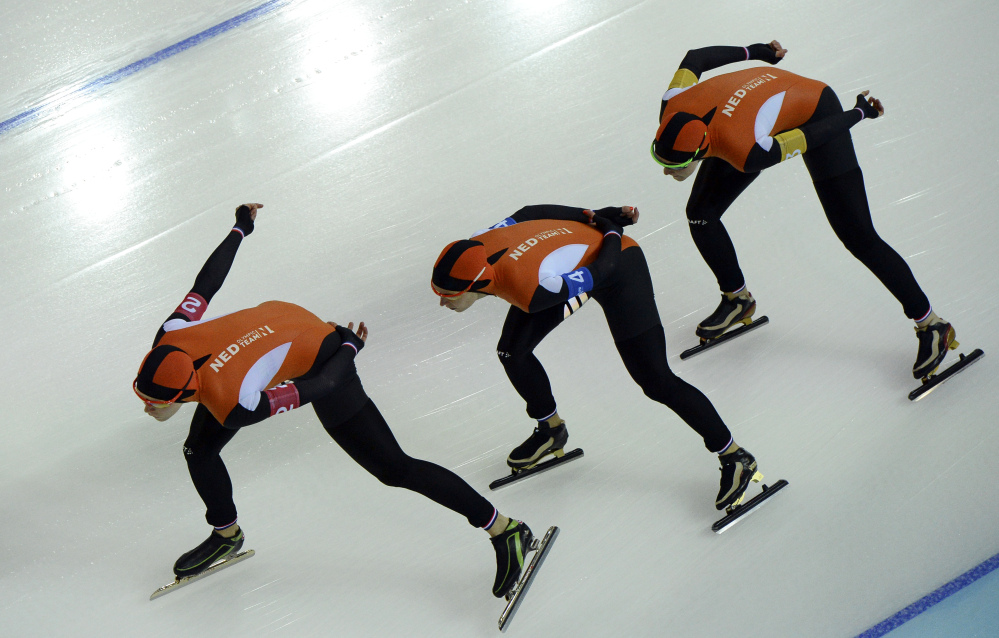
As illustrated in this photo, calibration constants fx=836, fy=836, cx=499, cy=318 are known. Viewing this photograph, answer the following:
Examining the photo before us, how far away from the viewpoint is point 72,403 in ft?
11.6

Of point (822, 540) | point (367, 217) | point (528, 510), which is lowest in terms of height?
point (822, 540)

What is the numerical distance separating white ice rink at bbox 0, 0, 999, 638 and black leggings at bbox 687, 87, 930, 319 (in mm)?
379

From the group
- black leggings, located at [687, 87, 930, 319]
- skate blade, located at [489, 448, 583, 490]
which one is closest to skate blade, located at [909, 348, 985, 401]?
black leggings, located at [687, 87, 930, 319]

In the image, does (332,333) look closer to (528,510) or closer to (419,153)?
(528,510)

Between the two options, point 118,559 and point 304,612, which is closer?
point 304,612

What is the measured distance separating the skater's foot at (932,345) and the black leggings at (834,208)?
85mm

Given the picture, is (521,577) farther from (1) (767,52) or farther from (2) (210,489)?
(1) (767,52)

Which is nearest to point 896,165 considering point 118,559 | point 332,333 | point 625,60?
point 625,60

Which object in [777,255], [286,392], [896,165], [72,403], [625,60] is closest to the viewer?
[286,392]

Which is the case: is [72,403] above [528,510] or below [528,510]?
above

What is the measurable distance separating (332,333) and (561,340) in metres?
1.31

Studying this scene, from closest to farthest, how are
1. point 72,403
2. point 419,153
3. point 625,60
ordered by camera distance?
point 72,403, point 419,153, point 625,60

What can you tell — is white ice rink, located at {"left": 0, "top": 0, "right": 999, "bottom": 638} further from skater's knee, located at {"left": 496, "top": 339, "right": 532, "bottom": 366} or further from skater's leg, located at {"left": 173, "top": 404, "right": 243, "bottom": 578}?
skater's knee, located at {"left": 496, "top": 339, "right": 532, "bottom": 366}

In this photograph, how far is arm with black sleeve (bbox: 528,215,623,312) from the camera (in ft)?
8.28
